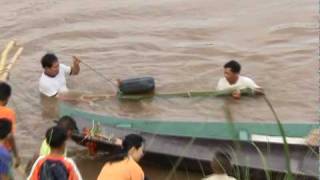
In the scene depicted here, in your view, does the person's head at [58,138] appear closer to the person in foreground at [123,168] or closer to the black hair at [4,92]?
the person in foreground at [123,168]

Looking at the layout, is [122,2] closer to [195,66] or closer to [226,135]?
[195,66]

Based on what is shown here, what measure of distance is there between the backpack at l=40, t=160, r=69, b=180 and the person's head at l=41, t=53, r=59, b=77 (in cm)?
395

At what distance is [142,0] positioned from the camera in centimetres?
1389

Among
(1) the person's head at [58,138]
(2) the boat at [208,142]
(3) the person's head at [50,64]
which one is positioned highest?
(3) the person's head at [50,64]

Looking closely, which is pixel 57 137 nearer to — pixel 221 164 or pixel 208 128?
pixel 221 164

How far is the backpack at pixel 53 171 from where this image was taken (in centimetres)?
440

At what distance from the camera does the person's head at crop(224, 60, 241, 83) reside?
795 centimetres

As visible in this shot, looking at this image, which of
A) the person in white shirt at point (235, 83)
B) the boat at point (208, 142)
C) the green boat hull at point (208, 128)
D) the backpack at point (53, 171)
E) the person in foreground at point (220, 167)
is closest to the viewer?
the person in foreground at point (220, 167)

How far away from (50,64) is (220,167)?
459 cm

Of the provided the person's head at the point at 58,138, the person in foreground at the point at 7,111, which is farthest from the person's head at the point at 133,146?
the person in foreground at the point at 7,111

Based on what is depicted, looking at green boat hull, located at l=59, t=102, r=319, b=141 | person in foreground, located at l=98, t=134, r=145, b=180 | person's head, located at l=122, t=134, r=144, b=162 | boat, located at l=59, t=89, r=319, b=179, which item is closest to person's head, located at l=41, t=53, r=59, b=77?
green boat hull, located at l=59, t=102, r=319, b=141

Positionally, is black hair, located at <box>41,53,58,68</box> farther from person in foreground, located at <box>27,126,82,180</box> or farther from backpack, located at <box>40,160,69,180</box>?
backpack, located at <box>40,160,69,180</box>

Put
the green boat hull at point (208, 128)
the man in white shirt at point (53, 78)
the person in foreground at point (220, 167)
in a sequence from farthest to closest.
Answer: the man in white shirt at point (53, 78) → the green boat hull at point (208, 128) → the person in foreground at point (220, 167)

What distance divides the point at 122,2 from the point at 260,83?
537 cm
